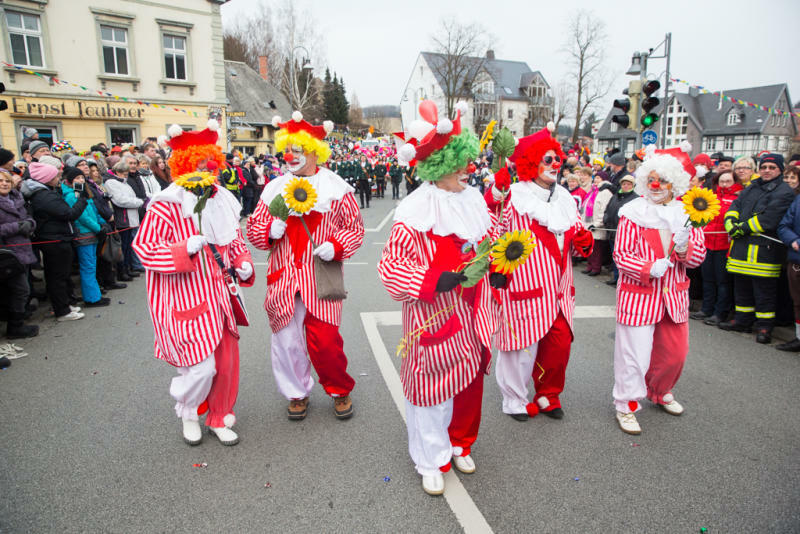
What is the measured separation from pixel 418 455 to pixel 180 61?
2293cm

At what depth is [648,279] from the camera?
11.2 ft

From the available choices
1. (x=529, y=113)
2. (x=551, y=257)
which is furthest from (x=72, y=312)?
(x=529, y=113)

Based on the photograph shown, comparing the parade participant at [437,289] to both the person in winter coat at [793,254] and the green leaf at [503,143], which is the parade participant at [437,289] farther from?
the person in winter coat at [793,254]

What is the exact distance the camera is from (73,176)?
6.49m

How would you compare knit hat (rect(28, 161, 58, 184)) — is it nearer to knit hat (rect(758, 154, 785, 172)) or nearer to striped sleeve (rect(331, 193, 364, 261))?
striped sleeve (rect(331, 193, 364, 261))

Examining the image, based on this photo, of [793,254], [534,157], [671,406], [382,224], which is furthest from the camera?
[382,224]

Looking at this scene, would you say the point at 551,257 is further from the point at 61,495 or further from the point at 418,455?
the point at 61,495

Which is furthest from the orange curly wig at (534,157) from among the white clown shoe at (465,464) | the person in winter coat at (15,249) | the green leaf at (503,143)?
the person in winter coat at (15,249)

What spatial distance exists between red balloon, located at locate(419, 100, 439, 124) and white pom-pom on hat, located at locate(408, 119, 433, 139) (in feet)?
0.16

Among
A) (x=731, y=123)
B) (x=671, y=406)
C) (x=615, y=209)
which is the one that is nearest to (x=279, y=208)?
(x=671, y=406)

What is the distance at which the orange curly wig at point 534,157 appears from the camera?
3.40 meters

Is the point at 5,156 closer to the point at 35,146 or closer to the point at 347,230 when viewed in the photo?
the point at 35,146

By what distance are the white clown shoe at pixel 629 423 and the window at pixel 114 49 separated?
881 inches

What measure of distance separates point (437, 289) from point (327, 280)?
3.99 feet
